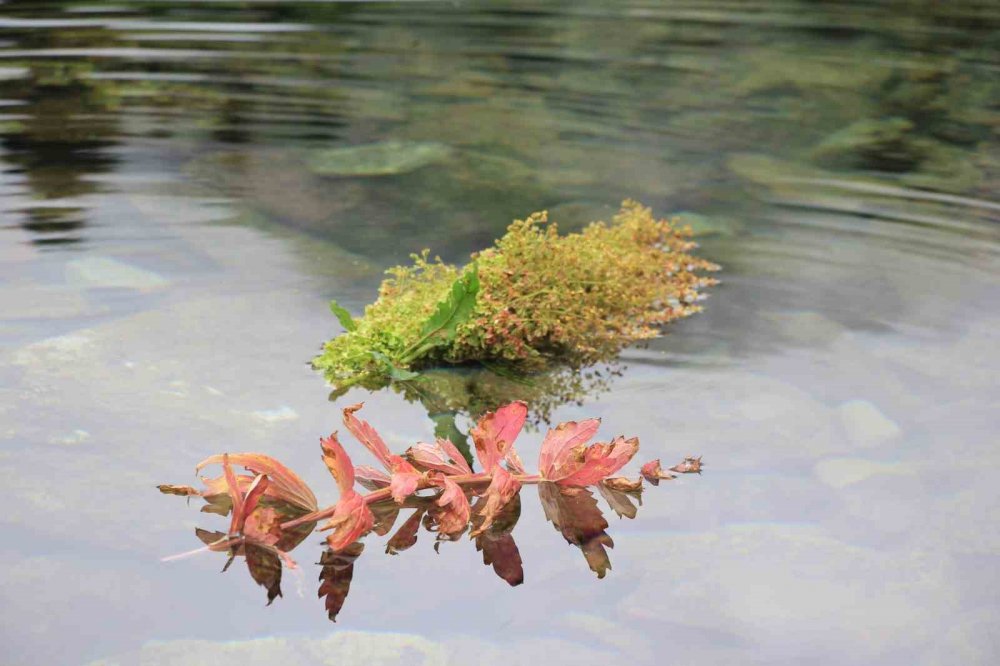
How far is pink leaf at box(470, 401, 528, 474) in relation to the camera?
90.9 inches

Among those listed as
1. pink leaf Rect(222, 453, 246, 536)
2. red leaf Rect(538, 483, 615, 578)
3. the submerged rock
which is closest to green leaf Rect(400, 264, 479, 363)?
red leaf Rect(538, 483, 615, 578)

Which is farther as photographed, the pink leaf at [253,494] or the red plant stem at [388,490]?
the red plant stem at [388,490]

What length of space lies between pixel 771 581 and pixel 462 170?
3.28 meters

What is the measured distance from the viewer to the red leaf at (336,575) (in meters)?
2.08

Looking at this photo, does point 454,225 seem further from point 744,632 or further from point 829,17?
point 829,17

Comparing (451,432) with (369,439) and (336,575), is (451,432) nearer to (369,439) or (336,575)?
(369,439)

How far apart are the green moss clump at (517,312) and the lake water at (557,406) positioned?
15 cm

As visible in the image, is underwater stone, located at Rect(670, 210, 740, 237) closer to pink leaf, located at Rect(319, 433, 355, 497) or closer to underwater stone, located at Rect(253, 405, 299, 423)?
underwater stone, located at Rect(253, 405, 299, 423)

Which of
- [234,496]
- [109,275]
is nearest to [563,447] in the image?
[234,496]

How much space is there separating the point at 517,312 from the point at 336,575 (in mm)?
1282

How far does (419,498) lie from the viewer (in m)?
2.38

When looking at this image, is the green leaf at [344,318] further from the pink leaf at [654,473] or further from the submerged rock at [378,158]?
the submerged rock at [378,158]

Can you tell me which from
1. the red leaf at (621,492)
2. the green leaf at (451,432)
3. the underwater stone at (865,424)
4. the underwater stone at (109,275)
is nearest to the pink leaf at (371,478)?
the green leaf at (451,432)

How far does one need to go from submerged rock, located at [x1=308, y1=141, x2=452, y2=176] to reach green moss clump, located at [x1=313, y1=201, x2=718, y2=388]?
1538 mm
